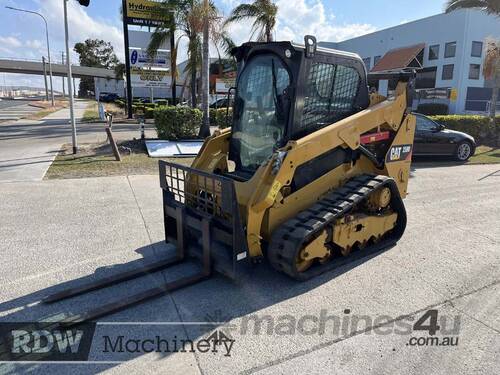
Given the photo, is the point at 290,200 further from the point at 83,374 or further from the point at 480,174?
the point at 480,174

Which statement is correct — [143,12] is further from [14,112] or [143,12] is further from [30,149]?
[14,112]

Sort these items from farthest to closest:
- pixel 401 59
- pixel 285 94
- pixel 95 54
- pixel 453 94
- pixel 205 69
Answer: pixel 95 54, pixel 401 59, pixel 453 94, pixel 205 69, pixel 285 94

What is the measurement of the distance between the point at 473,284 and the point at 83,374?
385cm

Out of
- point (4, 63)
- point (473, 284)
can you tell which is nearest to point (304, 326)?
point (473, 284)

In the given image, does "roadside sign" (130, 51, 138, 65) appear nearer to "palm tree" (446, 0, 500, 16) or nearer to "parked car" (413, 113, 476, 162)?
"palm tree" (446, 0, 500, 16)

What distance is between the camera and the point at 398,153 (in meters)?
5.43

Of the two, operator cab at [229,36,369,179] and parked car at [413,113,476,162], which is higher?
operator cab at [229,36,369,179]

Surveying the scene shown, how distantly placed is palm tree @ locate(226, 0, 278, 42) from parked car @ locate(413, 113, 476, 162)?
972 centimetres

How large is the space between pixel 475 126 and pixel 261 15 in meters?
10.8

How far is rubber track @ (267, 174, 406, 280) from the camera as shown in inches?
151

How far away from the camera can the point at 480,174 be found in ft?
33.7

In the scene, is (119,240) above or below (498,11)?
below

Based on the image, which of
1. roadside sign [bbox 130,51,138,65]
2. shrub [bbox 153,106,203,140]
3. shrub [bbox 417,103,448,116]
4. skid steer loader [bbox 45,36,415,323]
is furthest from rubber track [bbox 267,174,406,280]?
shrub [bbox 417,103,448,116]

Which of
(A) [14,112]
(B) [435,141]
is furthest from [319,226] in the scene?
(A) [14,112]
